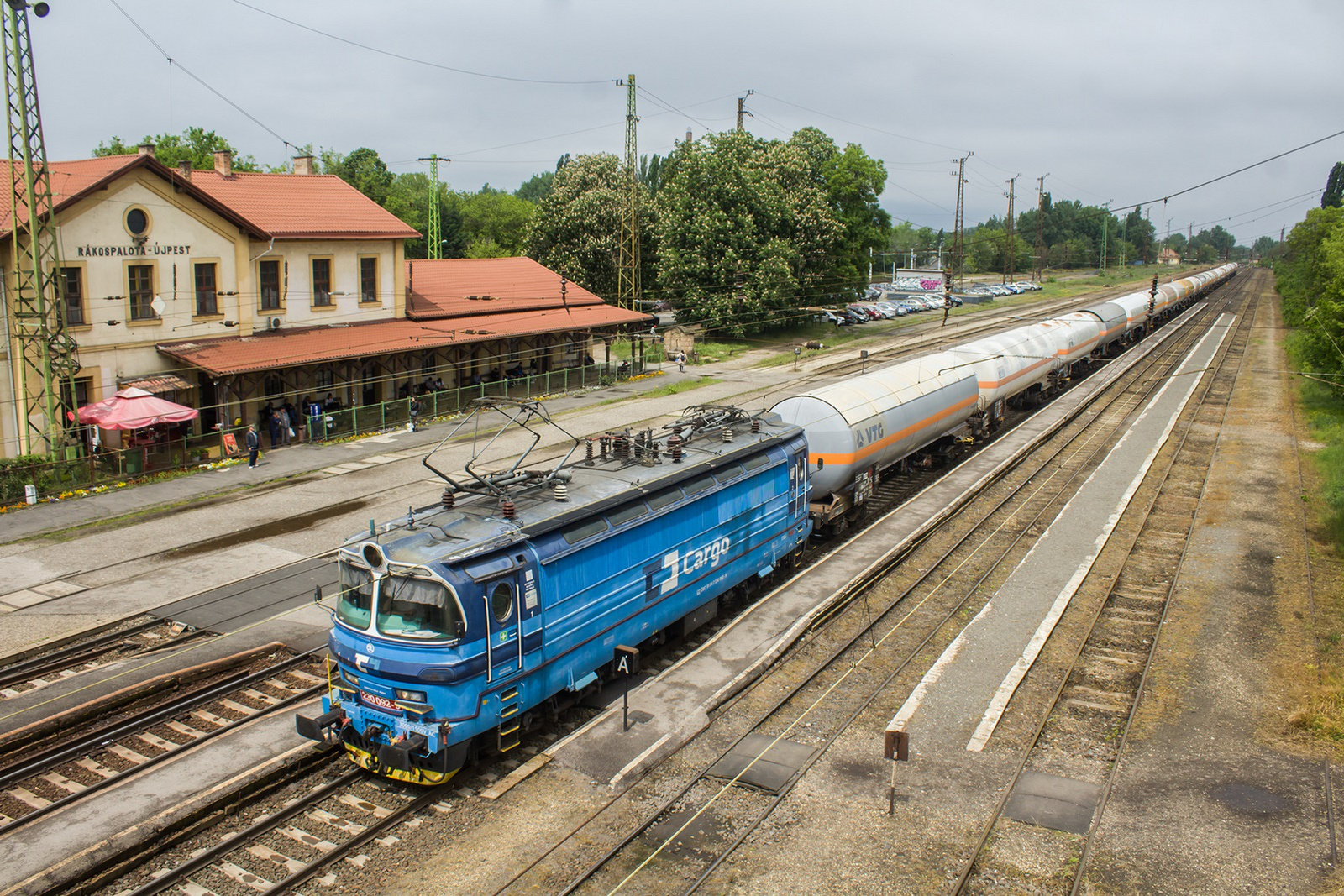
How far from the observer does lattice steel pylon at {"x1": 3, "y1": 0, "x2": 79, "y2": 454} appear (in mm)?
27062

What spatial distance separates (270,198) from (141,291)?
9070mm

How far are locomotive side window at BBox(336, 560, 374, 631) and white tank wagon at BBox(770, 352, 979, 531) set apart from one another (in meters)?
13.0

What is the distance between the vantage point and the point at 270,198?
4034cm

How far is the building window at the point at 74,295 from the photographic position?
101 ft

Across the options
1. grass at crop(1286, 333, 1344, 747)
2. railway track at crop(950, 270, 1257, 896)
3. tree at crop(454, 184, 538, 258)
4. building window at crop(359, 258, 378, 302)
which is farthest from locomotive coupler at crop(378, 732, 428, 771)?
tree at crop(454, 184, 538, 258)

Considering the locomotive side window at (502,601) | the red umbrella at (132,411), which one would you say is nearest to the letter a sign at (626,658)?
the locomotive side window at (502,601)

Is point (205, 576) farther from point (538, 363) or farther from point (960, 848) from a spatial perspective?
point (538, 363)

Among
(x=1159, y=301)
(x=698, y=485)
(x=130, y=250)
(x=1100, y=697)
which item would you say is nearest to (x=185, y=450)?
(x=130, y=250)

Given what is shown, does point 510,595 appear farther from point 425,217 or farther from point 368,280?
point 425,217

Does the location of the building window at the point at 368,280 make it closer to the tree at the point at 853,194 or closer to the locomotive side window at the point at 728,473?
the locomotive side window at the point at 728,473

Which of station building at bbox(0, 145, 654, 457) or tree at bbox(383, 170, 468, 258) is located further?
tree at bbox(383, 170, 468, 258)

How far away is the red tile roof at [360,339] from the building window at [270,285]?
1136mm

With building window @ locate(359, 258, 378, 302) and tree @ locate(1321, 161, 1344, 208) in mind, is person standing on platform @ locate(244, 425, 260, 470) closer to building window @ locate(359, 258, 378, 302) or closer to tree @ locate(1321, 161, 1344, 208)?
building window @ locate(359, 258, 378, 302)

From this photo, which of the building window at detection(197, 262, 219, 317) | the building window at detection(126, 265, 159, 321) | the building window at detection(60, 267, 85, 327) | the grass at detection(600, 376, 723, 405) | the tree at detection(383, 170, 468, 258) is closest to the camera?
the building window at detection(60, 267, 85, 327)
